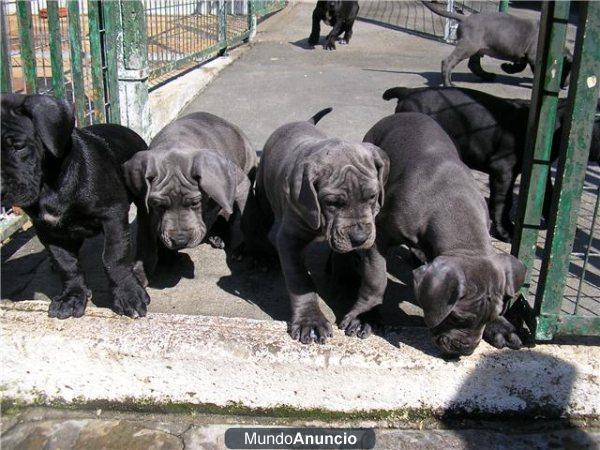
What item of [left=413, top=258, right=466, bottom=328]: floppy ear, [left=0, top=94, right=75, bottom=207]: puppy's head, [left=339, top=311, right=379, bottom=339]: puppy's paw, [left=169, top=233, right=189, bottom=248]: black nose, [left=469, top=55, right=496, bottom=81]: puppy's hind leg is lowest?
[left=339, top=311, right=379, bottom=339]: puppy's paw

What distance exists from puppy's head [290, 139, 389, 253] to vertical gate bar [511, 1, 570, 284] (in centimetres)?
84

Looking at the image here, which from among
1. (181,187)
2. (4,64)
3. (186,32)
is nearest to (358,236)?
(181,187)

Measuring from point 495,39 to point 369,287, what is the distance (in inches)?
302

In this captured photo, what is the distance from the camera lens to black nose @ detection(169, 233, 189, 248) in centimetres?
423

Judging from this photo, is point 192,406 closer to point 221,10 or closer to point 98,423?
point 98,423

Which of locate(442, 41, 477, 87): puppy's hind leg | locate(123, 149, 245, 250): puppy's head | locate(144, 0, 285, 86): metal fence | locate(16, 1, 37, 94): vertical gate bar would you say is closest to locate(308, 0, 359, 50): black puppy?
locate(144, 0, 285, 86): metal fence

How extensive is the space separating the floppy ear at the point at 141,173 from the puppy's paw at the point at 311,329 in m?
1.26

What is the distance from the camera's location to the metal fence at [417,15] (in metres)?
15.2

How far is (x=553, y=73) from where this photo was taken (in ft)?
11.8

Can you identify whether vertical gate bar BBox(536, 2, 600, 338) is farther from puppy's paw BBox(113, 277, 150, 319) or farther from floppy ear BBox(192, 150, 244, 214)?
puppy's paw BBox(113, 277, 150, 319)

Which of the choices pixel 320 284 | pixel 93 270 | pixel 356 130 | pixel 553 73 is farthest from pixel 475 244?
pixel 356 130

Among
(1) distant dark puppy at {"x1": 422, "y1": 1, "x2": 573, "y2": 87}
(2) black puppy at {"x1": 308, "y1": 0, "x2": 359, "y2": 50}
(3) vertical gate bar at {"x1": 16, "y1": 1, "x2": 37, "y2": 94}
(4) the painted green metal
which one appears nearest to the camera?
(3) vertical gate bar at {"x1": 16, "y1": 1, "x2": 37, "y2": 94}

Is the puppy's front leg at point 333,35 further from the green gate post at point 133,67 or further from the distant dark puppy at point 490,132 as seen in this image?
the distant dark puppy at point 490,132

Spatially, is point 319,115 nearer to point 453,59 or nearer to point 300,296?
point 300,296
